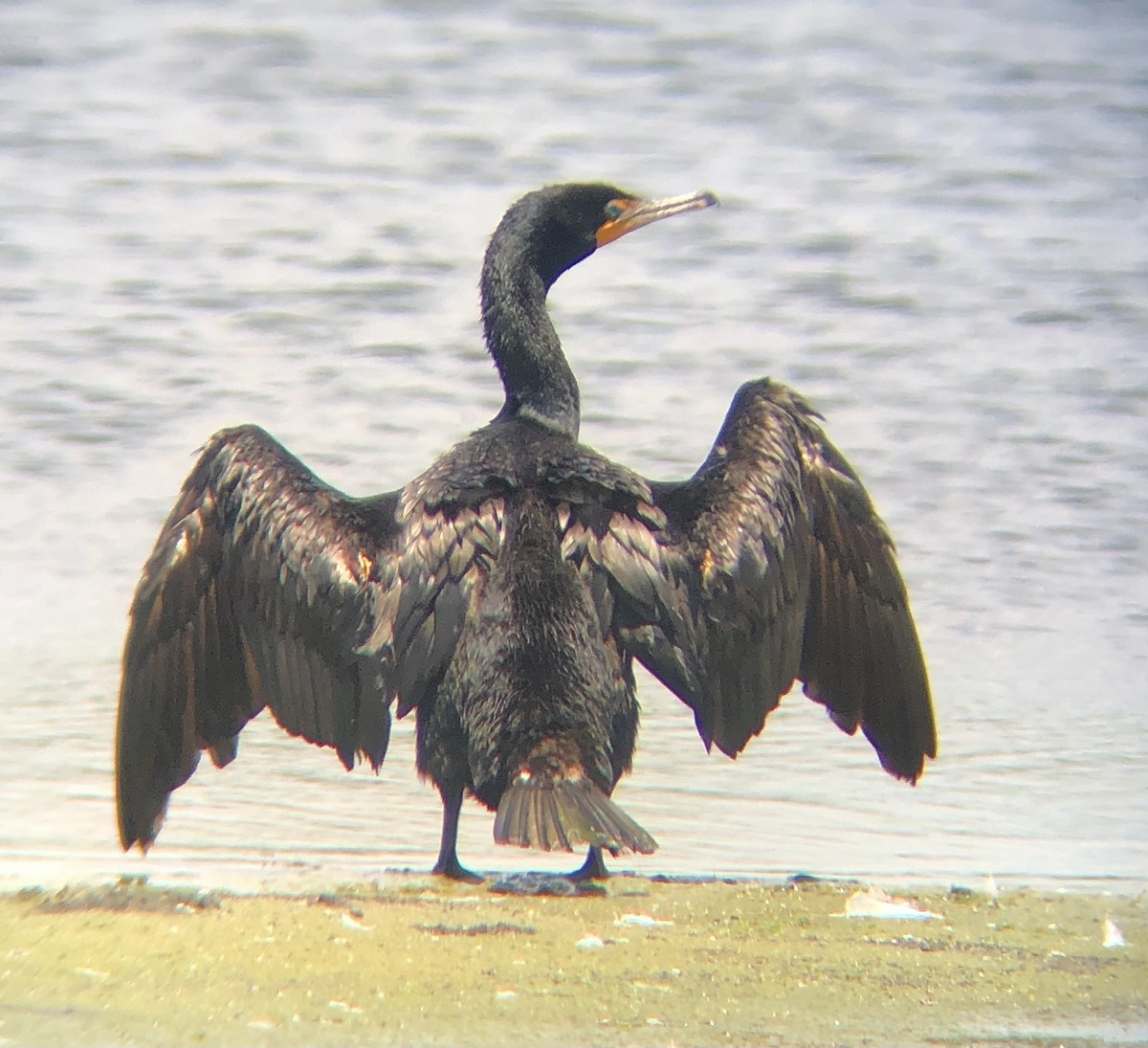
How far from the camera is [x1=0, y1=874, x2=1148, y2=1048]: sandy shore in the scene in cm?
404

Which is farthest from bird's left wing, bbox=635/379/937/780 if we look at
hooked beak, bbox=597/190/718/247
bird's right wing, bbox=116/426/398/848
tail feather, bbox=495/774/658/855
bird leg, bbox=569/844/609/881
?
hooked beak, bbox=597/190/718/247

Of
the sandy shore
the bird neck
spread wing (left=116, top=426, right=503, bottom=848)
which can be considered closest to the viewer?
the sandy shore

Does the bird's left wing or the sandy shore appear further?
the bird's left wing

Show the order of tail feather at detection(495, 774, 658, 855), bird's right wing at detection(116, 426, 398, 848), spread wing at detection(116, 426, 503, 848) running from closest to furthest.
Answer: tail feather at detection(495, 774, 658, 855) < spread wing at detection(116, 426, 503, 848) < bird's right wing at detection(116, 426, 398, 848)

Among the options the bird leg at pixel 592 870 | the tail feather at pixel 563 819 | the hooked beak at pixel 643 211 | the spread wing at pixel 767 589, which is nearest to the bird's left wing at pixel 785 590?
the spread wing at pixel 767 589

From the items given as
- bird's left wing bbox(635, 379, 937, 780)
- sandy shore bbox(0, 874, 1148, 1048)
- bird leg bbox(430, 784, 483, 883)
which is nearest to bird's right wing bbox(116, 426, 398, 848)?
bird leg bbox(430, 784, 483, 883)

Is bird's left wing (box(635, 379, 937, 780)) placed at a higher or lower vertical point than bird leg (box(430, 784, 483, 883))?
higher

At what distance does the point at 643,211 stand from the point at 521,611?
188cm

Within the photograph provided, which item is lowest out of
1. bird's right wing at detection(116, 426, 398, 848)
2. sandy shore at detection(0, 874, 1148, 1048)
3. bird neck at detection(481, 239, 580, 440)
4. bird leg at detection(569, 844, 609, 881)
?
bird leg at detection(569, 844, 609, 881)

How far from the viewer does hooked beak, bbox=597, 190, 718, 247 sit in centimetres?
666

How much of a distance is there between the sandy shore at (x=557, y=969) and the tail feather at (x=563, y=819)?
214 mm

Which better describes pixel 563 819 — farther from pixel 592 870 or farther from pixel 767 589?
pixel 767 589

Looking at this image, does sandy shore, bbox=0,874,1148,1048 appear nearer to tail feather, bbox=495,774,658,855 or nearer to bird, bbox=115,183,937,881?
tail feather, bbox=495,774,658,855

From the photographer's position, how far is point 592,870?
18.4 feet
